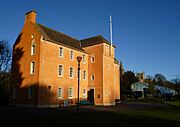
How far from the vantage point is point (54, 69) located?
1350 inches

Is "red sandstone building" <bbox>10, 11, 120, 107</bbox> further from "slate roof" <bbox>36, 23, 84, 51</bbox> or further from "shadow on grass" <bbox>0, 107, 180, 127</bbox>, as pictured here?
"shadow on grass" <bbox>0, 107, 180, 127</bbox>

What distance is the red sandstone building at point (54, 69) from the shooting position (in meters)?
32.5

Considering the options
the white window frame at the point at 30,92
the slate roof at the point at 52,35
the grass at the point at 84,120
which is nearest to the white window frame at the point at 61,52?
the slate roof at the point at 52,35

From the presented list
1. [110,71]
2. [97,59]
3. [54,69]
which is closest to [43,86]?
[54,69]

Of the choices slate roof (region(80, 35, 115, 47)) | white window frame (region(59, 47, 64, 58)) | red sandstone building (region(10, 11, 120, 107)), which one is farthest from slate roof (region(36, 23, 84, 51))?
slate roof (region(80, 35, 115, 47))

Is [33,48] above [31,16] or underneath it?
underneath

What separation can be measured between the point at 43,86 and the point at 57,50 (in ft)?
22.9

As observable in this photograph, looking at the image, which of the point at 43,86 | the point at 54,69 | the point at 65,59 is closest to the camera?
the point at 43,86

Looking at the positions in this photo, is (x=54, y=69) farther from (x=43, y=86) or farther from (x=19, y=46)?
(x=19, y=46)

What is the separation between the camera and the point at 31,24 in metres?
35.8

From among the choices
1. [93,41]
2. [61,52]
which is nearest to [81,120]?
[61,52]

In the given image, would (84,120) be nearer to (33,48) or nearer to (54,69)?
(54,69)

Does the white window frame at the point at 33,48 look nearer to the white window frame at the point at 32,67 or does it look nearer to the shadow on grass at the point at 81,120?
the white window frame at the point at 32,67

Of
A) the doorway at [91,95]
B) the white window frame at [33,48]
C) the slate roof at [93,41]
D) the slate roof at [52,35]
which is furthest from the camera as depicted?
the slate roof at [93,41]
